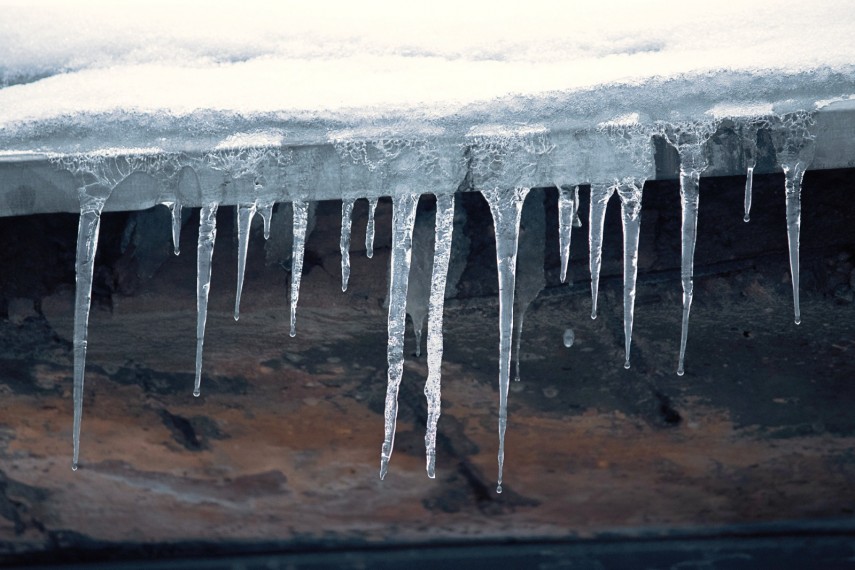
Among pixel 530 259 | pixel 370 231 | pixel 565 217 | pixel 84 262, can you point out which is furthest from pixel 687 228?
pixel 84 262

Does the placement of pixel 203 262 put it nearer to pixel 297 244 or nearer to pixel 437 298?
pixel 297 244

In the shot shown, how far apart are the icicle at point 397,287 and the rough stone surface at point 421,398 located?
13 cm

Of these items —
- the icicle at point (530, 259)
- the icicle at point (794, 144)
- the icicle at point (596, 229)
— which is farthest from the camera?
the icicle at point (530, 259)

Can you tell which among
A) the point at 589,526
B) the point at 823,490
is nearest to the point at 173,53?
the point at 589,526

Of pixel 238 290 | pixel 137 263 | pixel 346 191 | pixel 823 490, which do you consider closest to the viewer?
pixel 346 191

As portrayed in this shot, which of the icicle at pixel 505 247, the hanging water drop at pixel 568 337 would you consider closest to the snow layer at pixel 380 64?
the icicle at pixel 505 247

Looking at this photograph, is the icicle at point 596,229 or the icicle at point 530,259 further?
Result: the icicle at point 530,259

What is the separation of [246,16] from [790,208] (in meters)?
1.02

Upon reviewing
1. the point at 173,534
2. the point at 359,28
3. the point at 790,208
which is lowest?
the point at 173,534

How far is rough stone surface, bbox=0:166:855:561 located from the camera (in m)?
1.52

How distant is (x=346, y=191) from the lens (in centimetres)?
124

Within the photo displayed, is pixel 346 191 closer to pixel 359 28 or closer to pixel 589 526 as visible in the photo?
pixel 359 28

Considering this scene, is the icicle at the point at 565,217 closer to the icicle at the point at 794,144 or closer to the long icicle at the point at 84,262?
the icicle at the point at 794,144

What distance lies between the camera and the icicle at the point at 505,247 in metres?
1.27
